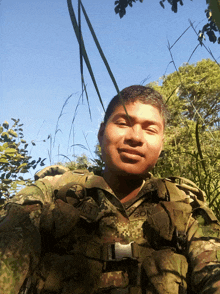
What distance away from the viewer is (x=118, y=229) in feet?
4.91

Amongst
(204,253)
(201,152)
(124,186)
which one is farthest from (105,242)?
(201,152)

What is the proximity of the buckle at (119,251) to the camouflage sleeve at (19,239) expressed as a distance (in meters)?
0.35

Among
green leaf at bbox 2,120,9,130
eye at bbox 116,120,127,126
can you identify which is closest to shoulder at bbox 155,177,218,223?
eye at bbox 116,120,127,126

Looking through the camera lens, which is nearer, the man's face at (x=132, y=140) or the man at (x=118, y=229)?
the man at (x=118, y=229)

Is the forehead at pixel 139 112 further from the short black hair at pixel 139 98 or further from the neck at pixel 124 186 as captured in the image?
the neck at pixel 124 186

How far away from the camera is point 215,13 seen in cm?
63

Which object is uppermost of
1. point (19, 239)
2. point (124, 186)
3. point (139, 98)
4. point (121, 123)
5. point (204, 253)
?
point (139, 98)

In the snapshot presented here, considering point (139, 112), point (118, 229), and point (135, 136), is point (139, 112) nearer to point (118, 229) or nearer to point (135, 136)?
point (135, 136)

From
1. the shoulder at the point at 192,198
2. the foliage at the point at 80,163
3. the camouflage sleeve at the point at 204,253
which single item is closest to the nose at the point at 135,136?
the shoulder at the point at 192,198

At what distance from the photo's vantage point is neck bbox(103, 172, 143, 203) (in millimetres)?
1661

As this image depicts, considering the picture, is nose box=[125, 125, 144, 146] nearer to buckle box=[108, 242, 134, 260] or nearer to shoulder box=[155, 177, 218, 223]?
shoulder box=[155, 177, 218, 223]

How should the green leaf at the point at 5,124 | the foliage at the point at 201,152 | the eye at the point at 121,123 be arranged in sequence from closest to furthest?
the eye at the point at 121,123 → the foliage at the point at 201,152 → the green leaf at the point at 5,124

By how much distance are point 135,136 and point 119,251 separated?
24.5 inches

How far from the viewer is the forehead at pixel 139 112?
1633 millimetres
